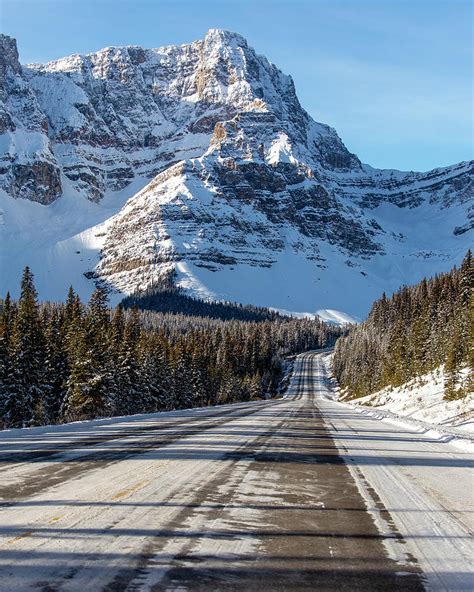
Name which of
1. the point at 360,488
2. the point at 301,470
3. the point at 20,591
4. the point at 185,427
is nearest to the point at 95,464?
the point at 301,470

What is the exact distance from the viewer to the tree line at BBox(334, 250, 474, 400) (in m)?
35.4

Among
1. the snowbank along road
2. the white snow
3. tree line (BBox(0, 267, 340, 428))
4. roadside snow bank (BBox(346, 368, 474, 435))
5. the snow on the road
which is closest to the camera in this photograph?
the snowbank along road

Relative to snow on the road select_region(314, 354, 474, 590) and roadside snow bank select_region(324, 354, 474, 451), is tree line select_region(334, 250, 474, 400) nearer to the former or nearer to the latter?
roadside snow bank select_region(324, 354, 474, 451)

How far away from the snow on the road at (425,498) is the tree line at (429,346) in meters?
17.6

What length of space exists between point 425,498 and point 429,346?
48390 millimetres

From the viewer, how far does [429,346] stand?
53344 mm

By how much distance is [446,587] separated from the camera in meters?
4.40

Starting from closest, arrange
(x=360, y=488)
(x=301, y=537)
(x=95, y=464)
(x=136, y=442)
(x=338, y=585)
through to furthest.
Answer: (x=338, y=585) < (x=301, y=537) < (x=360, y=488) < (x=95, y=464) < (x=136, y=442)

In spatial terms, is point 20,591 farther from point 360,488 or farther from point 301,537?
Result: point 360,488

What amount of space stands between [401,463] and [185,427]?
8.12 meters

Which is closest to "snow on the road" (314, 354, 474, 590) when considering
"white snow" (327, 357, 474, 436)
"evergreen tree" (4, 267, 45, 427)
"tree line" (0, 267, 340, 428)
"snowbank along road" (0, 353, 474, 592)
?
"snowbank along road" (0, 353, 474, 592)

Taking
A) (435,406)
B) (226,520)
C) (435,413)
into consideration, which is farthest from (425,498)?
(435,406)

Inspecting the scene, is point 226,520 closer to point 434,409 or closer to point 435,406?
point 434,409

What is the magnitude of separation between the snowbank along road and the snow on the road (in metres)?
0.02
